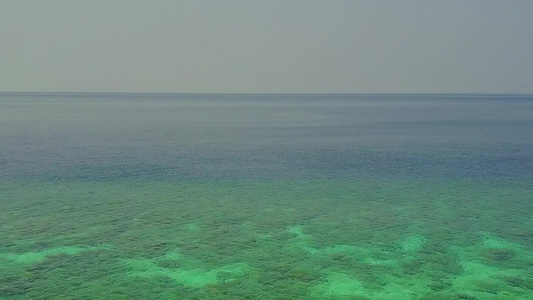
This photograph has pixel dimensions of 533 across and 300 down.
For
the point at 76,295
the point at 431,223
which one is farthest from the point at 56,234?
the point at 431,223

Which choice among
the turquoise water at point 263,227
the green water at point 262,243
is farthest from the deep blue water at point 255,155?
the green water at point 262,243

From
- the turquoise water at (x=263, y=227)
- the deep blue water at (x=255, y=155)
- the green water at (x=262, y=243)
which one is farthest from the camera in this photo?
the deep blue water at (x=255, y=155)

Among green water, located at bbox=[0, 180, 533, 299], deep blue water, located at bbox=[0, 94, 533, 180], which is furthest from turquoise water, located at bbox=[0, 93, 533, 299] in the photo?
deep blue water, located at bbox=[0, 94, 533, 180]

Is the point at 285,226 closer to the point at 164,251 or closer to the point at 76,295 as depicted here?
the point at 164,251

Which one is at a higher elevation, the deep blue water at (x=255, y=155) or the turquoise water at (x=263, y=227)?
the turquoise water at (x=263, y=227)

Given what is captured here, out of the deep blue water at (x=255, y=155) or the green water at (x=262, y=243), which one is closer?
the green water at (x=262, y=243)

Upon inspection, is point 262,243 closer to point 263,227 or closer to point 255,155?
point 263,227

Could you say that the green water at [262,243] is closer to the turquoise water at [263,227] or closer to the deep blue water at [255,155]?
the turquoise water at [263,227]

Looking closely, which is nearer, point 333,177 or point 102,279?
point 102,279
